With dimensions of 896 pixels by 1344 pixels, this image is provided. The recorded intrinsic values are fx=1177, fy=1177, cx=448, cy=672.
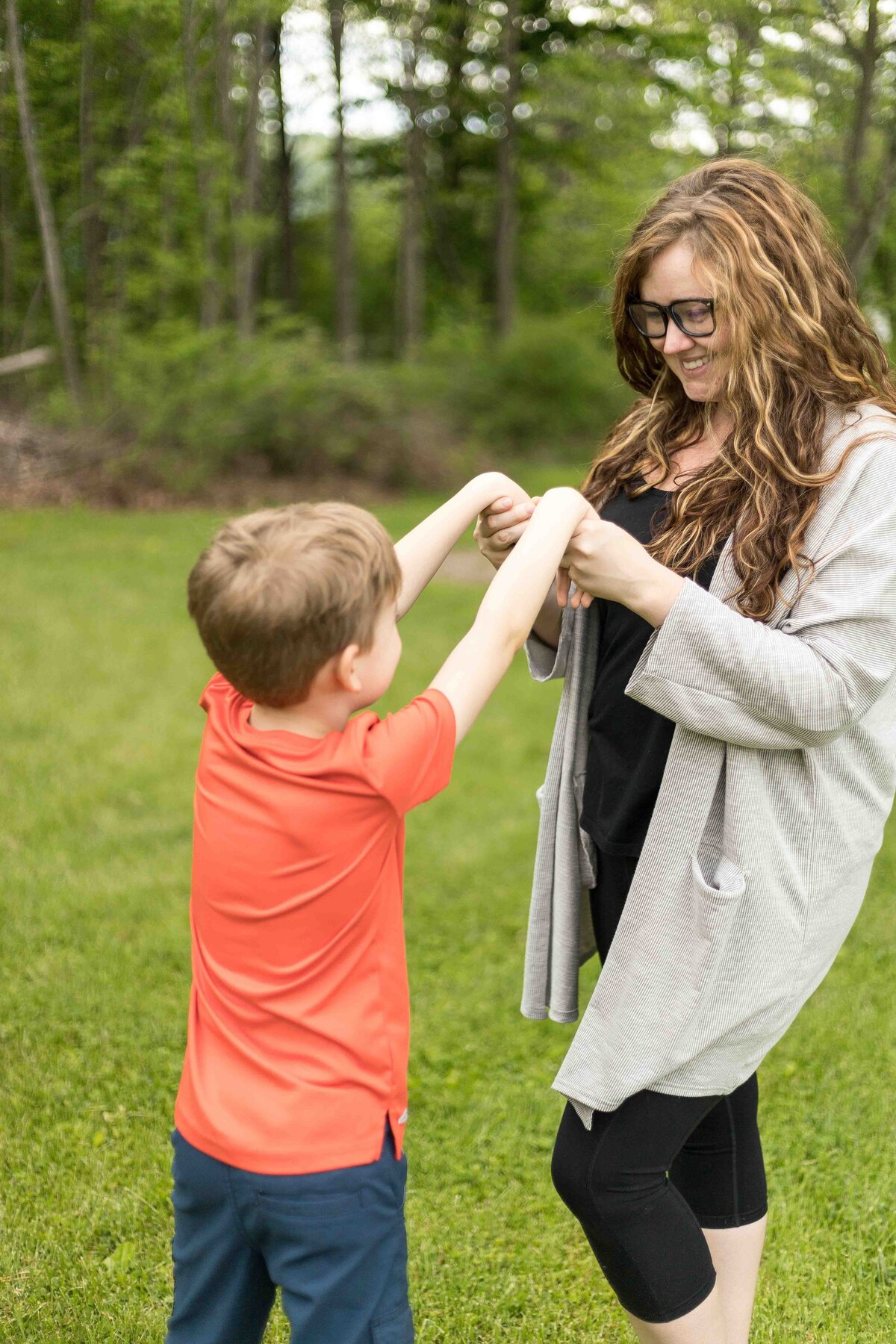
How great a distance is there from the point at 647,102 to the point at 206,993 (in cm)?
2168

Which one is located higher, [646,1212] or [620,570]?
[620,570]

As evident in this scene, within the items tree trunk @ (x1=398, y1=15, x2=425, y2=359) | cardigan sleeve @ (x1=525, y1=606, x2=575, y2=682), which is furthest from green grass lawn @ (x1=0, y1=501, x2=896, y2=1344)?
tree trunk @ (x1=398, y1=15, x2=425, y2=359)

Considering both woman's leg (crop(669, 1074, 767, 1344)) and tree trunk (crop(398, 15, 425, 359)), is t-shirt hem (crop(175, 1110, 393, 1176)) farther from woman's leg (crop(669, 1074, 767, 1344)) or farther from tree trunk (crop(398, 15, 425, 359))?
tree trunk (crop(398, 15, 425, 359))

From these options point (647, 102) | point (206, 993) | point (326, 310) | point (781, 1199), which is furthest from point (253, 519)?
point (326, 310)

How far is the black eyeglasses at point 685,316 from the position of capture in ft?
6.42

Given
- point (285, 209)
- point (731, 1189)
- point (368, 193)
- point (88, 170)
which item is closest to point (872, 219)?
point (88, 170)

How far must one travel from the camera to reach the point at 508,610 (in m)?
1.69

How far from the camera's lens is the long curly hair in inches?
71.5

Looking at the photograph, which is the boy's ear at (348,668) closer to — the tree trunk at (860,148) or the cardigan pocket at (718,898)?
the cardigan pocket at (718,898)

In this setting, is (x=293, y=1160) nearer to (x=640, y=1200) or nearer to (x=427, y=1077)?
(x=640, y=1200)

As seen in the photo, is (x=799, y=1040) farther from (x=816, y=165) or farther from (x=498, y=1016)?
(x=816, y=165)

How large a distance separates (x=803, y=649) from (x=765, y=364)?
0.50m

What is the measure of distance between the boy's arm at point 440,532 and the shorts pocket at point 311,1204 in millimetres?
883

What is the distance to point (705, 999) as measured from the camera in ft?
5.98
